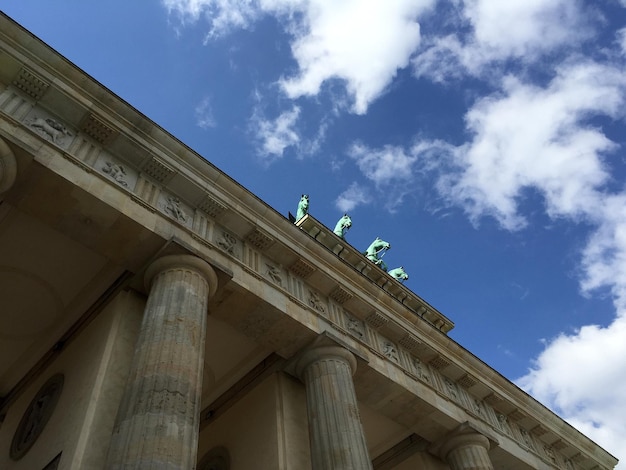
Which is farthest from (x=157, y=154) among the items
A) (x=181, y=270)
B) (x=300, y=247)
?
(x=300, y=247)

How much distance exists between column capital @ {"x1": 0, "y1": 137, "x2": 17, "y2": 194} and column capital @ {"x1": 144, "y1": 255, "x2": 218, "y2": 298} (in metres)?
3.34

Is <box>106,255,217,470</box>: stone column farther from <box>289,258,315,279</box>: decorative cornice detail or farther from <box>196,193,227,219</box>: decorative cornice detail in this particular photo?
<box>289,258,315,279</box>: decorative cornice detail

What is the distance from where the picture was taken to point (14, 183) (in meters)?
11.8

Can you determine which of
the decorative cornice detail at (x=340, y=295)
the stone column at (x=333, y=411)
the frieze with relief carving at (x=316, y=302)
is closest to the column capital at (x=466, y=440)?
the stone column at (x=333, y=411)

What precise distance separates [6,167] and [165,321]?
433 centimetres

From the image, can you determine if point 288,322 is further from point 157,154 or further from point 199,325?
point 157,154

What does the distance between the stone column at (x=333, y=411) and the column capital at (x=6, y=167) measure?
26.5ft

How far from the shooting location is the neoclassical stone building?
1104 centimetres

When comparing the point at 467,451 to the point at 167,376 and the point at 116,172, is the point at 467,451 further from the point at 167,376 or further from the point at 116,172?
the point at 116,172

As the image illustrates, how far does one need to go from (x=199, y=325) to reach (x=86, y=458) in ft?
10.2

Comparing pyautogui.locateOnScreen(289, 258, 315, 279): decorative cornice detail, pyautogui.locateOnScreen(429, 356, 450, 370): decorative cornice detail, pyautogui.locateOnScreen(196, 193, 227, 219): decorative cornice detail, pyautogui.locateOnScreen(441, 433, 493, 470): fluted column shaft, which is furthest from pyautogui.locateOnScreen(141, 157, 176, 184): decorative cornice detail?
pyautogui.locateOnScreen(441, 433, 493, 470): fluted column shaft

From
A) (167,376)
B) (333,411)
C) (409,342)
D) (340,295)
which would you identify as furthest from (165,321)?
(409,342)

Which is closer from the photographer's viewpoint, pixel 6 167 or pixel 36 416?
pixel 6 167

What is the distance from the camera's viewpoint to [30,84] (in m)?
12.9
